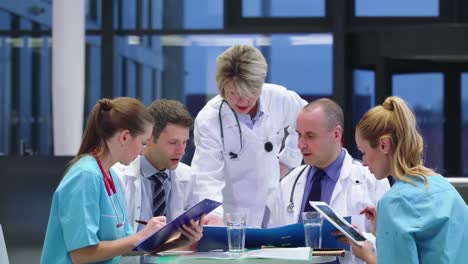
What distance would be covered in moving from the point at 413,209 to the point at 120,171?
4.55 feet

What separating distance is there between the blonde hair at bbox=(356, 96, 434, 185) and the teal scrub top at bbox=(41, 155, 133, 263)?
826mm

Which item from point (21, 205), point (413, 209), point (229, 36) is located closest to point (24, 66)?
point (229, 36)

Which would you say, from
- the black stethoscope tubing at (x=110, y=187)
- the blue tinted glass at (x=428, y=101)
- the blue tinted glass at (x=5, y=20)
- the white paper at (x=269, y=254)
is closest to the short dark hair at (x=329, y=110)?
the white paper at (x=269, y=254)

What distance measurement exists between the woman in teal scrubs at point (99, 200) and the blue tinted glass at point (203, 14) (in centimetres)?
→ 605

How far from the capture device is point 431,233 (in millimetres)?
2525

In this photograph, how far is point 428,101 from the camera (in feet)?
28.8

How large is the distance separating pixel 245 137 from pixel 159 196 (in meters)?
0.69

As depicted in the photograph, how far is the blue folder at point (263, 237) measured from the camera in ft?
9.75

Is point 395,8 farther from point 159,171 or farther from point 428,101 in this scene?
point 159,171

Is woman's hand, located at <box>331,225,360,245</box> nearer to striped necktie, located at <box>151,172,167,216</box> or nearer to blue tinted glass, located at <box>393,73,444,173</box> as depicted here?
striped necktie, located at <box>151,172,167,216</box>

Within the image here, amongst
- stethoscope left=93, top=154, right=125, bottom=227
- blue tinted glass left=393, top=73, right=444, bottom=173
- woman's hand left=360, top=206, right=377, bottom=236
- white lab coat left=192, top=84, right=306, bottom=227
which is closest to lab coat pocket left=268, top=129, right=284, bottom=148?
white lab coat left=192, top=84, right=306, bottom=227

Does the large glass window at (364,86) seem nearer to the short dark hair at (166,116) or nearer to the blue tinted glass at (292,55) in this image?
the blue tinted glass at (292,55)

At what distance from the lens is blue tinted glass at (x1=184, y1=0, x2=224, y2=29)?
896cm

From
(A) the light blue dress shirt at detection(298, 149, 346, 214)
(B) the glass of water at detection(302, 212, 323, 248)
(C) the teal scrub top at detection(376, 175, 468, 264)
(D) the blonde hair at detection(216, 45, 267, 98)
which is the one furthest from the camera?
(D) the blonde hair at detection(216, 45, 267, 98)
